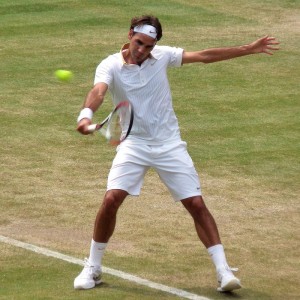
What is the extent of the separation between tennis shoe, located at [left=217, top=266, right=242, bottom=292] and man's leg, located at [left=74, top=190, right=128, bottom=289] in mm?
1160

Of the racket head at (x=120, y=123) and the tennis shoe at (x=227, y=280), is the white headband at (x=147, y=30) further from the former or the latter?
the tennis shoe at (x=227, y=280)

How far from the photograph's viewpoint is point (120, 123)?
11.2 metres

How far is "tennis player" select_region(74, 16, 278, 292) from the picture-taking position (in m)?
11.3

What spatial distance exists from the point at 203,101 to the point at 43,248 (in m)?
6.86

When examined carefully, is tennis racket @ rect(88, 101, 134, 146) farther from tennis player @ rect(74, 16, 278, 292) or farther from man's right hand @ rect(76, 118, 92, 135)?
man's right hand @ rect(76, 118, 92, 135)

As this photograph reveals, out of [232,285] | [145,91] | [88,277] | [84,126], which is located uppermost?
[145,91]

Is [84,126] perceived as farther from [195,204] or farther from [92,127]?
[195,204]

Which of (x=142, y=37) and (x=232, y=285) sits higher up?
(x=142, y=37)

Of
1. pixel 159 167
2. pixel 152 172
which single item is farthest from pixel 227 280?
pixel 152 172

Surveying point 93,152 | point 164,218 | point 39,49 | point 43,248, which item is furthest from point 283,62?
point 43,248

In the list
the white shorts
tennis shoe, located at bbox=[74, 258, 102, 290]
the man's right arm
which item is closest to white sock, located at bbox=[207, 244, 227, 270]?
the white shorts

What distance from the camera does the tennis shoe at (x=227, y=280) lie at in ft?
36.0

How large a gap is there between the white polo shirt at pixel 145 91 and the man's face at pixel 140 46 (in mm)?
98

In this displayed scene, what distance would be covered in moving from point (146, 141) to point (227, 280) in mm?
1587
